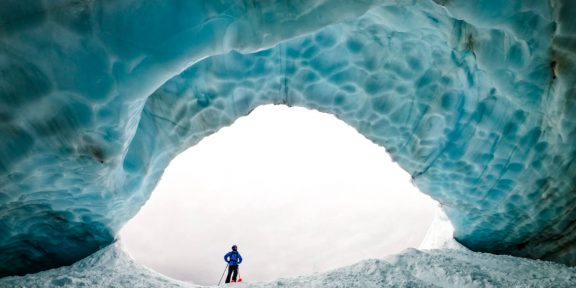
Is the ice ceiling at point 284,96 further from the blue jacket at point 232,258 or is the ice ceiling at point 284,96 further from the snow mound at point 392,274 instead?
the blue jacket at point 232,258

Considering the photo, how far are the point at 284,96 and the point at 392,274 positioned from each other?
96.1 inches

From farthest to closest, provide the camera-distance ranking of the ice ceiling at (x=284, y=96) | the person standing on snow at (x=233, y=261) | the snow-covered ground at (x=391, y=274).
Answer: the person standing on snow at (x=233, y=261) < the snow-covered ground at (x=391, y=274) < the ice ceiling at (x=284, y=96)

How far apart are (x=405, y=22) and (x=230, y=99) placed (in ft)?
7.14

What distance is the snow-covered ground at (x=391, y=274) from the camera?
3.23 metres

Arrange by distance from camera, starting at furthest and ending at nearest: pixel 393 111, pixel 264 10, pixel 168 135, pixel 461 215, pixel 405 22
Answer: pixel 461 215 < pixel 393 111 < pixel 168 135 < pixel 405 22 < pixel 264 10

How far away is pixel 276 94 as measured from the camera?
4.09m

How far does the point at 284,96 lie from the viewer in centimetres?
411

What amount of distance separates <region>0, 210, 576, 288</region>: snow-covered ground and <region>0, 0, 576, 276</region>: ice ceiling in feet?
1.21

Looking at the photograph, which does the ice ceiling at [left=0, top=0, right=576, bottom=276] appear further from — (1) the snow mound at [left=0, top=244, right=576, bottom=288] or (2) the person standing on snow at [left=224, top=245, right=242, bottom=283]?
(2) the person standing on snow at [left=224, top=245, right=242, bottom=283]

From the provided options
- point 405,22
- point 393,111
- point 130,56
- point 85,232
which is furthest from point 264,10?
point 85,232

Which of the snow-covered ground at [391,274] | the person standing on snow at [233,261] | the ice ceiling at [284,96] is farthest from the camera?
the person standing on snow at [233,261]

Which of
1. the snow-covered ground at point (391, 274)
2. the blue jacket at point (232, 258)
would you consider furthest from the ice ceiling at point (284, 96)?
the blue jacket at point (232, 258)

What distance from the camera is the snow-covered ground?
3.23 metres

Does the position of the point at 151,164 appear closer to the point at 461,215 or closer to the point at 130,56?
the point at 130,56
